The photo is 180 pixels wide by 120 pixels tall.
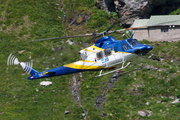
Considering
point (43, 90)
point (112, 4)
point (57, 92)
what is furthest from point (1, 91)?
point (112, 4)

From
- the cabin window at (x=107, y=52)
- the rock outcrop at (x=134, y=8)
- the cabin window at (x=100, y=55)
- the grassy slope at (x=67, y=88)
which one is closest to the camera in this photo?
the cabin window at (x=107, y=52)

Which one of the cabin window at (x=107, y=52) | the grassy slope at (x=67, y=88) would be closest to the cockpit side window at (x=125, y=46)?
the cabin window at (x=107, y=52)

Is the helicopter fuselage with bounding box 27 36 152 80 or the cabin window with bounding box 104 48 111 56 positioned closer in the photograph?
the helicopter fuselage with bounding box 27 36 152 80

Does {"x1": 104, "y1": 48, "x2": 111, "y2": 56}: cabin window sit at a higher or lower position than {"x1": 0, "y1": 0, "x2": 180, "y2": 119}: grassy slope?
higher

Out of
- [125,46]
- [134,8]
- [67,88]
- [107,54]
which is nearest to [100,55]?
[107,54]

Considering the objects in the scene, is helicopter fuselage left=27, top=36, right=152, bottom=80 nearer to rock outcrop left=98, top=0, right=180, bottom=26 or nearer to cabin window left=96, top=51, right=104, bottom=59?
cabin window left=96, top=51, right=104, bottom=59

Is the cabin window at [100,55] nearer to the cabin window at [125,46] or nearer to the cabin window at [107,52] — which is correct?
the cabin window at [107,52]

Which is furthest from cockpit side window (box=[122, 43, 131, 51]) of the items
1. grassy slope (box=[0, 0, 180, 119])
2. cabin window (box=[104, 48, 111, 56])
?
grassy slope (box=[0, 0, 180, 119])

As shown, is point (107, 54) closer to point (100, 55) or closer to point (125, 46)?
point (100, 55)

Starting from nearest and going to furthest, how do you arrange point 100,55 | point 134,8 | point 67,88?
point 100,55
point 67,88
point 134,8

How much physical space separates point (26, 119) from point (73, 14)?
23.8 m

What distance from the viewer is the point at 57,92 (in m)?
27.0

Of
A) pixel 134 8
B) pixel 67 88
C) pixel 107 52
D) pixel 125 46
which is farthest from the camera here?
pixel 134 8

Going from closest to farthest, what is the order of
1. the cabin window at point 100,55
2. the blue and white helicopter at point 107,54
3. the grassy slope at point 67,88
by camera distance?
the blue and white helicopter at point 107,54
the cabin window at point 100,55
the grassy slope at point 67,88
